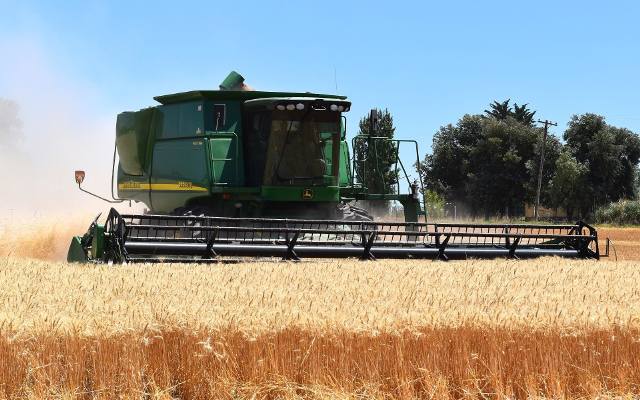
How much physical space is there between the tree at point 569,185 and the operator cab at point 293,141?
44692 mm

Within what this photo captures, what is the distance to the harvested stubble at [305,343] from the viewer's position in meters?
4.86

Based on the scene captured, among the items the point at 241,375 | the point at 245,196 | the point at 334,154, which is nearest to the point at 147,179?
the point at 245,196

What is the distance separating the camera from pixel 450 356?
530 cm

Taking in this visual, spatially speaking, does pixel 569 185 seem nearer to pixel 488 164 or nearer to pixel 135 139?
pixel 488 164

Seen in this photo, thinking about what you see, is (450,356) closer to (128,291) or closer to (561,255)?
(128,291)

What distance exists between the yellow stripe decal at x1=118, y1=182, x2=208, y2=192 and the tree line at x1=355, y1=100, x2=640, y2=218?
140 feet

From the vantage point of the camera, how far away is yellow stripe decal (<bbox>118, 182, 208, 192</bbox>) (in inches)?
460

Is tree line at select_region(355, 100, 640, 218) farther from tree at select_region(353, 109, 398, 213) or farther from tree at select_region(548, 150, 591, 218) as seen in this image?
tree at select_region(353, 109, 398, 213)

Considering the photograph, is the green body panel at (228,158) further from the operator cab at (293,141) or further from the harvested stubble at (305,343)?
the harvested stubble at (305,343)

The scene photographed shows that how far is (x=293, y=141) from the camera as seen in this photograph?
11.6 metres

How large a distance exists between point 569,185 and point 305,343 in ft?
169

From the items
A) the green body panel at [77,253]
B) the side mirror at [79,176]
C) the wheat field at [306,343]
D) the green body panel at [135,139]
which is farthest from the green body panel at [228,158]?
the wheat field at [306,343]

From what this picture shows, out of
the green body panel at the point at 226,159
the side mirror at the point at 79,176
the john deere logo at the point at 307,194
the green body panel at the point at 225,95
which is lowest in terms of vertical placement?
the john deere logo at the point at 307,194

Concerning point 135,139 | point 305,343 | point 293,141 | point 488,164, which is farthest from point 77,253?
point 488,164
